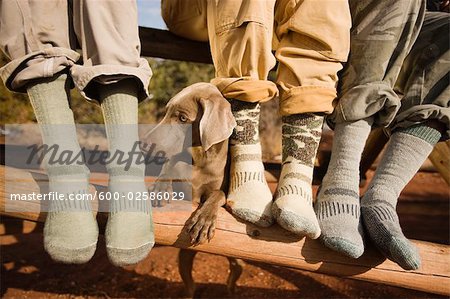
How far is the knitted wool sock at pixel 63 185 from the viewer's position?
3.47 ft

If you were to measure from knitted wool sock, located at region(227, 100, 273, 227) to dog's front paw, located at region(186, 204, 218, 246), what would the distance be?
0.21 ft

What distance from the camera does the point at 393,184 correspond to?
1370mm

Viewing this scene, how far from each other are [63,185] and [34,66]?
295 mm

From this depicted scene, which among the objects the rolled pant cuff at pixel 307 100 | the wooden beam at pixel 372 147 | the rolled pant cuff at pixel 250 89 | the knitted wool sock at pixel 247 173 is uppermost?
the rolled pant cuff at pixel 250 89

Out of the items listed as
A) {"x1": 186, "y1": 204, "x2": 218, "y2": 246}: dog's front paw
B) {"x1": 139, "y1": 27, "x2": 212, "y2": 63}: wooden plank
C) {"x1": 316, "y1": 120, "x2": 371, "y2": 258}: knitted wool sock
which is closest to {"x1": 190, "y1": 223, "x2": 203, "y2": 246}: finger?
{"x1": 186, "y1": 204, "x2": 218, "y2": 246}: dog's front paw

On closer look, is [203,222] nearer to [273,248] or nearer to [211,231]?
[211,231]

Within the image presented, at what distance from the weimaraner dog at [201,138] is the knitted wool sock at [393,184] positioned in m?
0.43

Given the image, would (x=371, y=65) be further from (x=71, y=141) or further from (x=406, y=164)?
(x=71, y=141)

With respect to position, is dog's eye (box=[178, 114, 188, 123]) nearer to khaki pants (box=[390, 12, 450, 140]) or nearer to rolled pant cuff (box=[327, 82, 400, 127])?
rolled pant cuff (box=[327, 82, 400, 127])

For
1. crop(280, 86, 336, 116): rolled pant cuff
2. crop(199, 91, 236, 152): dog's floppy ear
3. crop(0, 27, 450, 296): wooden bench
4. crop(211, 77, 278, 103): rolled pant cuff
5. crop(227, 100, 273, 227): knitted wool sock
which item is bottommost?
crop(0, 27, 450, 296): wooden bench

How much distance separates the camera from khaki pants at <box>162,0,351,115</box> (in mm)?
1193

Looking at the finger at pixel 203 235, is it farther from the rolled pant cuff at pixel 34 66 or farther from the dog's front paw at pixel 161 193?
the rolled pant cuff at pixel 34 66

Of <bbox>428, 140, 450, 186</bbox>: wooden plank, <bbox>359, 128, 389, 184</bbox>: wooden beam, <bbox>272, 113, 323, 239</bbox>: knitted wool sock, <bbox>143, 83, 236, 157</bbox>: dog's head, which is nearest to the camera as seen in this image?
<bbox>272, 113, 323, 239</bbox>: knitted wool sock


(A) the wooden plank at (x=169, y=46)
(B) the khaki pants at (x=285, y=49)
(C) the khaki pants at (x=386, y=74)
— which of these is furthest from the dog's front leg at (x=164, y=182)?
(A) the wooden plank at (x=169, y=46)
